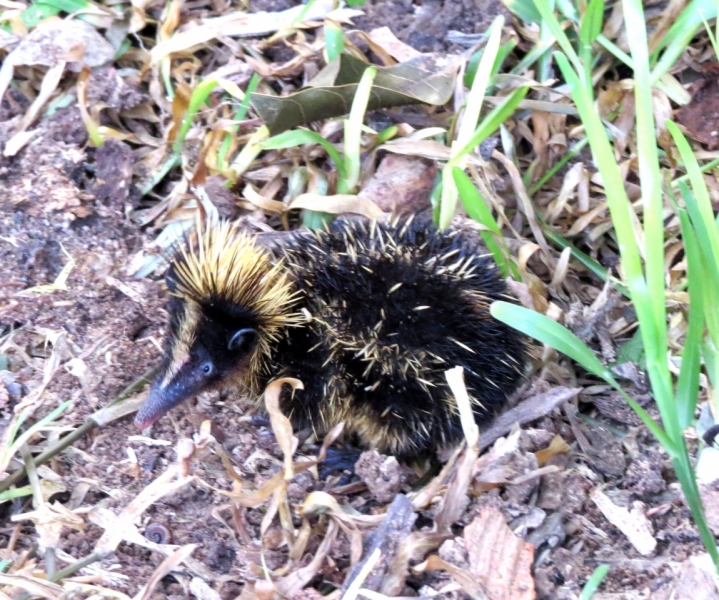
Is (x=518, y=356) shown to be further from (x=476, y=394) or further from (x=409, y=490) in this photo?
(x=409, y=490)

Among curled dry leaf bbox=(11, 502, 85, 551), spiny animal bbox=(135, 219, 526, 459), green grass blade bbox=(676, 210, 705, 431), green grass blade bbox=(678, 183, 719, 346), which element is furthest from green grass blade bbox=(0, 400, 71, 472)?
green grass blade bbox=(678, 183, 719, 346)

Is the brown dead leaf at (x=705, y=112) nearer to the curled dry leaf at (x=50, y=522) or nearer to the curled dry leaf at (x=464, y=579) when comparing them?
the curled dry leaf at (x=464, y=579)

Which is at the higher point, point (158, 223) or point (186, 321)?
point (186, 321)

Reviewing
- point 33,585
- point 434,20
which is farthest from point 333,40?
point 33,585

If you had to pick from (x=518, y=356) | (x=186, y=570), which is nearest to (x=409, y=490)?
(x=518, y=356)

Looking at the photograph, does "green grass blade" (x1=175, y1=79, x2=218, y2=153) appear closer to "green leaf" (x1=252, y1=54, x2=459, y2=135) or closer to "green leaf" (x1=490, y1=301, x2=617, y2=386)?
"green leaf" (x1=252, y1=54, x2=459, y2=135)

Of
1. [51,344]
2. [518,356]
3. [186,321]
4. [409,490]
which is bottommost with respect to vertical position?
[51,344]
